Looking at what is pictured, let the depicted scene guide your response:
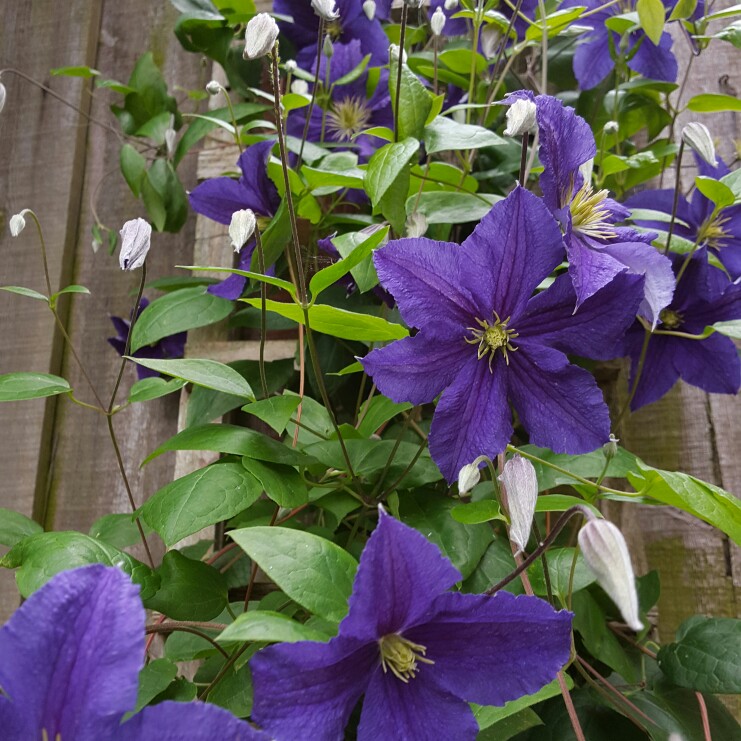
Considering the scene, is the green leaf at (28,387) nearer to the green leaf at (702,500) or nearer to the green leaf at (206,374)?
the green leaf at (206,374)

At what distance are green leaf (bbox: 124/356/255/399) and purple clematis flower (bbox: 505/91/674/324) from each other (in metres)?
0.25

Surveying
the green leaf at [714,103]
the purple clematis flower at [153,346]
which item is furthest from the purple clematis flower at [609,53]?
the purple clematis flower at [153,346]

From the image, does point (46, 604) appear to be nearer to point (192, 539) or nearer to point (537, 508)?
point (537, 508)

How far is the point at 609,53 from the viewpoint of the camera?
0.97 metres

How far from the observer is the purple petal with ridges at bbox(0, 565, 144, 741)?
32cm

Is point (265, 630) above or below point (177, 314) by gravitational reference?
below

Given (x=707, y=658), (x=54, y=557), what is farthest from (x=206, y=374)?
(x=707, y=658)

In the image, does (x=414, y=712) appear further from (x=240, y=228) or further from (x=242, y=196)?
(x=242, y=196)

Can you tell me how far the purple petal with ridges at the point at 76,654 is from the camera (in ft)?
1.06

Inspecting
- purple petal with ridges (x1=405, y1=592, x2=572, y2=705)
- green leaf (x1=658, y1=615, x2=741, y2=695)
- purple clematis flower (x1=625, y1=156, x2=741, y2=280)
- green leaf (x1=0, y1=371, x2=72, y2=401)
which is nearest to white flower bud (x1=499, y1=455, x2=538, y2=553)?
purple petal with ridges (x1=405, y1=592, x2=572, y2=705)

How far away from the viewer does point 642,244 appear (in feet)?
1.91

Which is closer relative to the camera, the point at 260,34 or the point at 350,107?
the point at 260,34

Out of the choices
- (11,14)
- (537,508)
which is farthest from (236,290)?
(11,14)

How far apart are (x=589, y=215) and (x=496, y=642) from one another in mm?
333
